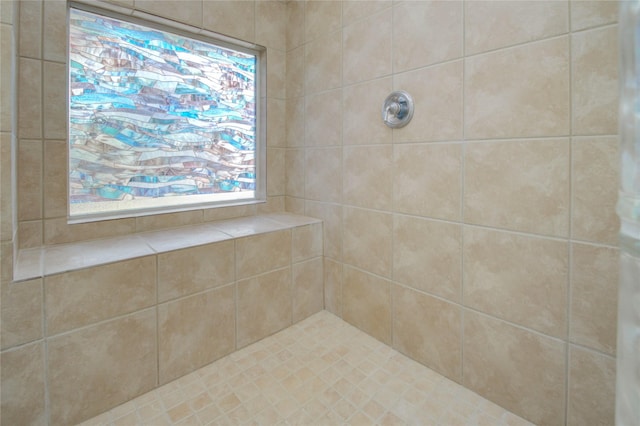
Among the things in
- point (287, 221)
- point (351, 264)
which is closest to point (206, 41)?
point (287, 221)

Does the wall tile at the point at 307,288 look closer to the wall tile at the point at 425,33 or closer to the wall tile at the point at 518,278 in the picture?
the wall tile at the point at 518,278

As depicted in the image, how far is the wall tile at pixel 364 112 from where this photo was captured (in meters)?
1.32

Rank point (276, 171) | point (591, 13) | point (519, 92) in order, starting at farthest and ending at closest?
1. point (276, 171)
2. point (519, 92)
3. point (591, 13)

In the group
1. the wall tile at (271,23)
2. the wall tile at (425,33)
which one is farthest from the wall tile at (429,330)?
the wall tile at (271,23)

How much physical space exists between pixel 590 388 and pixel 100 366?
1480 mm

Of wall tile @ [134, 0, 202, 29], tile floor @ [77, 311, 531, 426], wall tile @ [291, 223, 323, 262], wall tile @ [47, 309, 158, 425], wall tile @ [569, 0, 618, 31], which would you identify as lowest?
tile floor @ [77, 311, 531, 426]

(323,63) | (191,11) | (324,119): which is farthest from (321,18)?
(191,11)

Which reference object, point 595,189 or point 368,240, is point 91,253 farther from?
point 595,189

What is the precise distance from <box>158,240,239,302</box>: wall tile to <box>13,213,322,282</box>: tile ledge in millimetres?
29

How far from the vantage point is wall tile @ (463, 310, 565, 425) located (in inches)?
36.1

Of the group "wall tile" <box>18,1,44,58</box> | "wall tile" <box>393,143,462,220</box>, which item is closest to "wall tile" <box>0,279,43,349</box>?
"wall tile" <box>18,1,44,58</box>

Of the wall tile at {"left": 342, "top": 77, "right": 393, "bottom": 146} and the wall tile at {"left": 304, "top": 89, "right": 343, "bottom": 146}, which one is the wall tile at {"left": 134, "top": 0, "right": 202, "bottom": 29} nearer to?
the wall tile at {"left": 304, "top": 89, "right": 343, "bottom": 146}

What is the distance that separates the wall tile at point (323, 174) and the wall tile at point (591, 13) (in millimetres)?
937

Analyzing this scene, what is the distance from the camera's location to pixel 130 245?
119 cm
